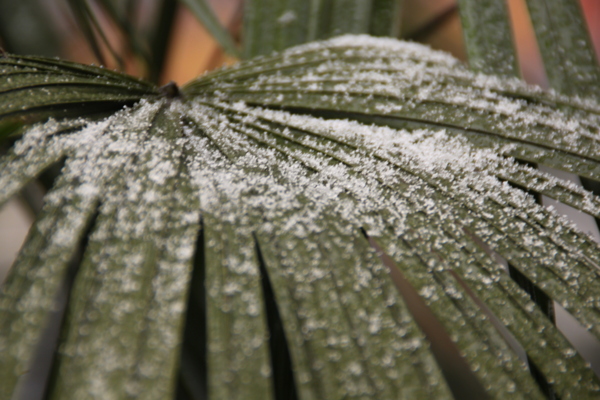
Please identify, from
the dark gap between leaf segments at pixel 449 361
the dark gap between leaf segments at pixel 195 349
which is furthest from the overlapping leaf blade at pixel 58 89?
the dark gap between leaf segments at pixel 449 361

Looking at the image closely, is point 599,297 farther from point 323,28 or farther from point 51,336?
point 51,336

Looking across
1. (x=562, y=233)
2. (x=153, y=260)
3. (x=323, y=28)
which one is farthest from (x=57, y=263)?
(x=323, y=28)

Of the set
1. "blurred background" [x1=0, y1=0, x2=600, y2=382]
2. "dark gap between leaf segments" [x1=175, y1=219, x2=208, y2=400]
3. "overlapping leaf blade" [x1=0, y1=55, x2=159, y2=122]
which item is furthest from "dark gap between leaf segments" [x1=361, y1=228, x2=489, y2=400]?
"overlapping leaf blade" [x1=0, y1=55, x2=159, y2=122]

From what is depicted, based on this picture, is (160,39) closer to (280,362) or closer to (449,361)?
(280,362)

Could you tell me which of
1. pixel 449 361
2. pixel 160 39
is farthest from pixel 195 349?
pixel 449 361

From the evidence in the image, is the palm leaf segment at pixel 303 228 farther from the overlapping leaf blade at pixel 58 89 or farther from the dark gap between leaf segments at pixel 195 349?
the dark gap between leaf segments at pixel 195 349

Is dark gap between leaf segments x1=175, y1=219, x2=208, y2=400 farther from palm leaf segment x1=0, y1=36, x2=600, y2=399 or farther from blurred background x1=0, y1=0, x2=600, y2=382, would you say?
blurred background x1=0, y1=0, x2=600, y2=382
